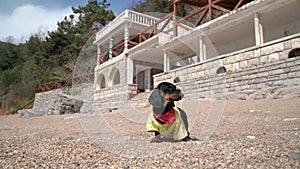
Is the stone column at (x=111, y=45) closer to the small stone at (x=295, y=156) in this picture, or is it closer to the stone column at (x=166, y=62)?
the stone column at (x=166, y=62)

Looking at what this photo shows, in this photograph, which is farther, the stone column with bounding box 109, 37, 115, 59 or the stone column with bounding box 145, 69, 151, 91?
the stone column with bounding box 109, 37, 115, 59

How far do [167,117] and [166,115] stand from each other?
2cm

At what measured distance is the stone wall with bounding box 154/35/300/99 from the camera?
18.2 ft

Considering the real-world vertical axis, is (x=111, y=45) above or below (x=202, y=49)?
above

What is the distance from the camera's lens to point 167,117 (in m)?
2.07

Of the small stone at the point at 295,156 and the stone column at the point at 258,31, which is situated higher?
the stone column at the point at 258,31

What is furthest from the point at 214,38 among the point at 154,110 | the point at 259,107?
the point at 154,110

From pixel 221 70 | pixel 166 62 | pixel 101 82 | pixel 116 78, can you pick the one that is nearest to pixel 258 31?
pixel 221 70

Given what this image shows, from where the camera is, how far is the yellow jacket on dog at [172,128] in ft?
6.97

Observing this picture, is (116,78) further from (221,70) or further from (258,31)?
(258,31)

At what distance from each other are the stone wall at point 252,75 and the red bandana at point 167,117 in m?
3.45

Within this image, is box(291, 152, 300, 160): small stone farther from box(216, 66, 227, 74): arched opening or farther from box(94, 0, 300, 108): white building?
box(216, 66, 227, 74): arched opening

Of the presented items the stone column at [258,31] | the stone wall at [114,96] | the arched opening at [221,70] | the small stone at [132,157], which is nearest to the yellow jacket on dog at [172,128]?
the small stone at [132,157]

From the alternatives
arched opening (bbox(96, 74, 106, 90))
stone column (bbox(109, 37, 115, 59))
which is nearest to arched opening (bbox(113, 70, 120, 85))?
stone column (bbox(109, 37, 115, 59))
